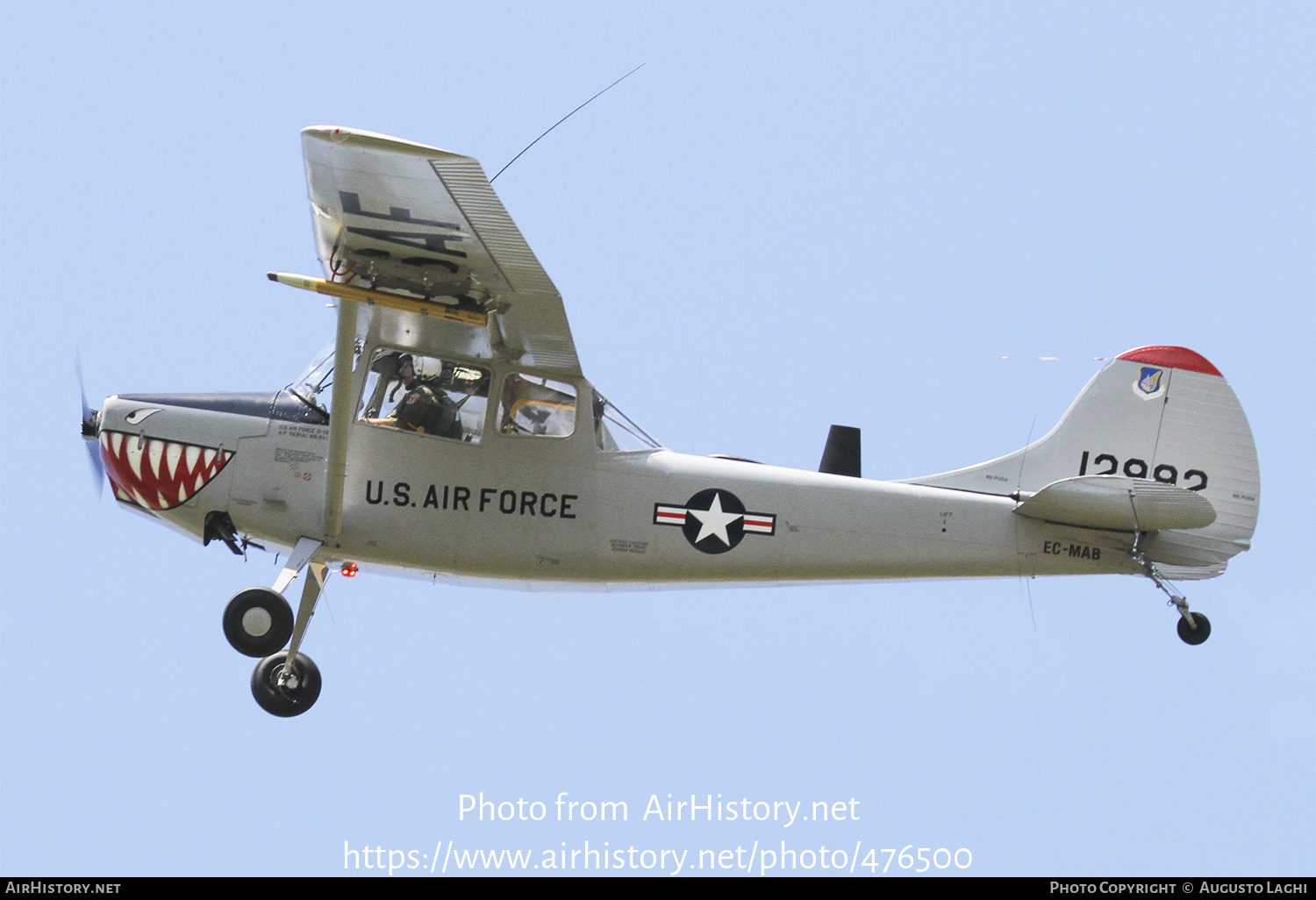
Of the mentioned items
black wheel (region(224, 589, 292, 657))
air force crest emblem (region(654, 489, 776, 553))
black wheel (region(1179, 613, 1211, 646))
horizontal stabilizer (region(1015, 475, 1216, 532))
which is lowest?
black wheel (region(224, 589, 292, 657))

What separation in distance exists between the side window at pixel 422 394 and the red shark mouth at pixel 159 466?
3.56 ft

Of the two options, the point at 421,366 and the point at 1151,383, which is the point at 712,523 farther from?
the point at 1151,383

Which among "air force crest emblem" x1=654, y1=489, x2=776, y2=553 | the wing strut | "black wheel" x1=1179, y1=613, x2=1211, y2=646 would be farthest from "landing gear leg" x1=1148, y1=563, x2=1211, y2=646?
the wing strut

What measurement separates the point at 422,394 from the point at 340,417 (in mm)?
604

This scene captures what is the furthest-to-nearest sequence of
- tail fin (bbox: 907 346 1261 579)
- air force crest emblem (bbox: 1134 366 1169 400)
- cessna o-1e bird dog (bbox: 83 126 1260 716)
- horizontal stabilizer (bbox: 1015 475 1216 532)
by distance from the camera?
air force crest emblem (bbox: 1134 366 1169 400)
tail fin (bbox: 907 346 1261 579)
cessna o-1e bird dog (bbox: 83 126 1260 716)
horizontal stabilizer (bbox: 1015 475 1216 532)

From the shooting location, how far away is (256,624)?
1048 centimetres

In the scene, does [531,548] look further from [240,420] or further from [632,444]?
[240,420]

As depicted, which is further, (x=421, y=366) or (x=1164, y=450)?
(x=1164, y=450)

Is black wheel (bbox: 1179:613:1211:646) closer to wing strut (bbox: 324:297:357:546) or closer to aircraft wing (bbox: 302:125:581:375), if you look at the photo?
aircraft wing (bbox: 302:125:581:375)

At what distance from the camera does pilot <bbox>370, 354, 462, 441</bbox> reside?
10.8m

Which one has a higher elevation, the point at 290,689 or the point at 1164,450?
the point at 1164,450

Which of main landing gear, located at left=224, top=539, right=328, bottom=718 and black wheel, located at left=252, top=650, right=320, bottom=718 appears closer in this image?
main landing gear, located at left=224, top=539, right=328, bottom=718

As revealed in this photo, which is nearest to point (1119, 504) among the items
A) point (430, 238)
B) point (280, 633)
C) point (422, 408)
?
point (422, 408)

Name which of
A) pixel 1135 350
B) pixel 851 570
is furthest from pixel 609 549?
pixel 1135 350
